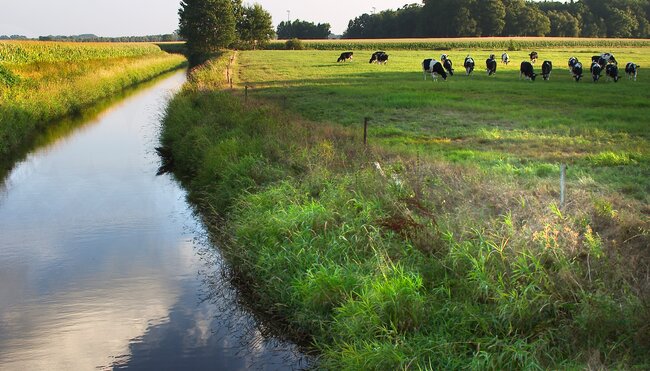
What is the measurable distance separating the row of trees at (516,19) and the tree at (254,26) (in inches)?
1253

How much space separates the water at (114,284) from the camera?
22.1 feet

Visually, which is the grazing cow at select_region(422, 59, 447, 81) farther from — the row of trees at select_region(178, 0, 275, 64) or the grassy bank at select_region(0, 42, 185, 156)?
the row of trees at select_region(178, 0, 275, 64)

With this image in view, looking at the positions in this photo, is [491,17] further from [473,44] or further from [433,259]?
[433,259]

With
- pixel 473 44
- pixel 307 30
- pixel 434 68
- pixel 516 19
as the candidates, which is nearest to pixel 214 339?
pixel 434 68

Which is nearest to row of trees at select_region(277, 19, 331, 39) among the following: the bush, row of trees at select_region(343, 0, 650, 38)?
row of trees at select_region(343, 0, 650, 38)

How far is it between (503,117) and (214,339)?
13.5 m

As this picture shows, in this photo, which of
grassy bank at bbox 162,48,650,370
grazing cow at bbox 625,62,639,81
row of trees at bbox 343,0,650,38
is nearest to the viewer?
grassy bank at bbox 162,48,650,370

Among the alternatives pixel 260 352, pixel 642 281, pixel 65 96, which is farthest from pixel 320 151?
pixel 65 96

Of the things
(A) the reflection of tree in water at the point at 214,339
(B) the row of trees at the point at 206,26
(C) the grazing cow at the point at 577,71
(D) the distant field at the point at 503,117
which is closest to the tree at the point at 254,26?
(B) the row of trees at the point at 206,26

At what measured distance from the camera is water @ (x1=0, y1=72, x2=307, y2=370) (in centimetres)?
674

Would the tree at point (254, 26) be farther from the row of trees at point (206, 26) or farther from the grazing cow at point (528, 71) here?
the grazing cow at point (528, 71)

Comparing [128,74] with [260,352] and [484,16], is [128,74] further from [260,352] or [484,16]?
[484,16]

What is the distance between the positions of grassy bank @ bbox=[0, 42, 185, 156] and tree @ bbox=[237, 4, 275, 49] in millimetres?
40915

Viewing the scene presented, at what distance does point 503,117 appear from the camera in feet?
60.2
